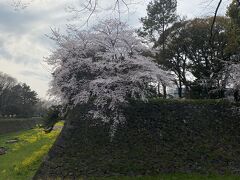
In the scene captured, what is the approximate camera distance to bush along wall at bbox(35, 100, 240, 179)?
678 inches

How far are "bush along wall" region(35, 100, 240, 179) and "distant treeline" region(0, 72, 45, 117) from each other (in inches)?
2681

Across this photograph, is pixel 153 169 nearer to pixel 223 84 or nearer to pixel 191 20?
pixel 223 84

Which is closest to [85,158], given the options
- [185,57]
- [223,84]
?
[223,84]

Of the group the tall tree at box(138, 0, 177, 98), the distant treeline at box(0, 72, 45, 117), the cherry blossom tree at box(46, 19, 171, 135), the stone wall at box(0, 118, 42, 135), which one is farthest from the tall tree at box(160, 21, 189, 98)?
the distant treeline at box(0, 72, 45, 117)

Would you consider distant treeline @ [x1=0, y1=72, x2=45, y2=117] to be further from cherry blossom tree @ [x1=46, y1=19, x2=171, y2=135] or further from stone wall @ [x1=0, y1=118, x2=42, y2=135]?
cherry blossom tree @ [x1=46, y1=19, x2=171, y2=135]

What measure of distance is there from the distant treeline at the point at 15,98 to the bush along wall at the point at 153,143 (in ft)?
223

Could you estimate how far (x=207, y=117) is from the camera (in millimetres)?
19406

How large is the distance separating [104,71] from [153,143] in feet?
15.9

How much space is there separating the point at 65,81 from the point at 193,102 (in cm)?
753

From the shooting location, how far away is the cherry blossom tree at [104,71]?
18750 mm

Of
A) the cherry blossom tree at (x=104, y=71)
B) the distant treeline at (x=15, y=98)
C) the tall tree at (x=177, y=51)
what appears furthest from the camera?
the distant treeline at (x=15, y=98)

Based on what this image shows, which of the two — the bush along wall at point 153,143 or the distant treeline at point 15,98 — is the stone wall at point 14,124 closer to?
the distant treeline at point 15,98

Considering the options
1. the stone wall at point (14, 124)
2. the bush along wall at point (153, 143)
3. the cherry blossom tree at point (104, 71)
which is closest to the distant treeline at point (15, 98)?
the stone wall at point (14, 124)

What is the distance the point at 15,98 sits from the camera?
84.9m
